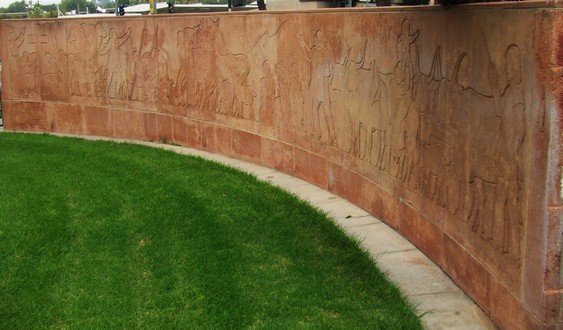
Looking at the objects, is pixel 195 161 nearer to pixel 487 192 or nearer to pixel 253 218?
pixel 253 218

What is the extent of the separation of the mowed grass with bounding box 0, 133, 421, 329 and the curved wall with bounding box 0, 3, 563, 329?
646mm

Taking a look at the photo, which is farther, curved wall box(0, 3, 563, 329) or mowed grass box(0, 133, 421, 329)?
mowed grass box(0, 133, 421, 329)

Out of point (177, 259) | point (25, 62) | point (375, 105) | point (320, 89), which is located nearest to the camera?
point (177, 259)

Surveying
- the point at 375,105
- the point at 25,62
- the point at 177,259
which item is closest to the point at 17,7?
the point at 25,62

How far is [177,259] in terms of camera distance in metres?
6.20

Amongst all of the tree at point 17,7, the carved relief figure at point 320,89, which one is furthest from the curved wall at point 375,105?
the tree at point 17,7

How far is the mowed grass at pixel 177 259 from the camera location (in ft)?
16.8

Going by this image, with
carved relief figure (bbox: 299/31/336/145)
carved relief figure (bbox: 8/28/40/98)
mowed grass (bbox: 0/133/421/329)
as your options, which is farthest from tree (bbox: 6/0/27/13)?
mowed grass (bbox: 0/133/421/329)

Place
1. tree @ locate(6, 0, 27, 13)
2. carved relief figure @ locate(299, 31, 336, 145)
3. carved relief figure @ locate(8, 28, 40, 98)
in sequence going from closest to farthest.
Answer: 1. carved relief figure @ locate(299, 31, 336, 145)
2. carved relief figure @ locate(8, 28, 40, 98)
3. tree @ locate(6, 0, 27, 13)

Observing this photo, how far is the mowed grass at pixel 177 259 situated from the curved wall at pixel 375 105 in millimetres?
646

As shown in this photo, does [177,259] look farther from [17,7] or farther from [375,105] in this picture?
[17,7]

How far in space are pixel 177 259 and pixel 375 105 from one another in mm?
2393

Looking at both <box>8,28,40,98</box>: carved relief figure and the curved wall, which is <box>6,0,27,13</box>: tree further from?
the curved wall

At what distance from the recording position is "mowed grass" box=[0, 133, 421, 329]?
5.12 m
